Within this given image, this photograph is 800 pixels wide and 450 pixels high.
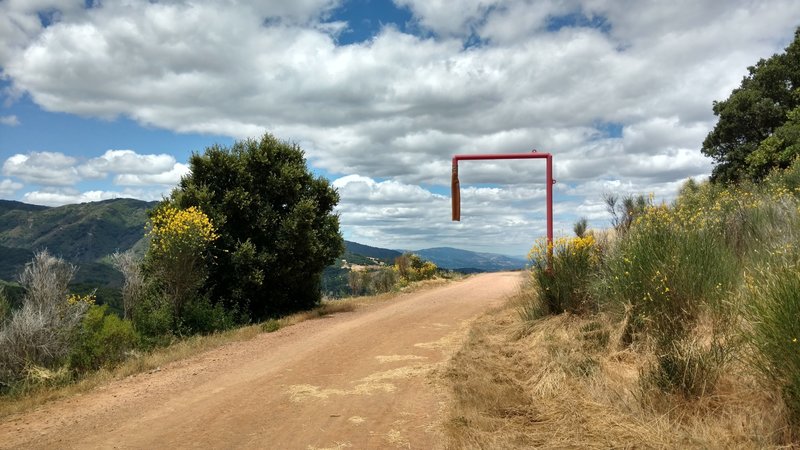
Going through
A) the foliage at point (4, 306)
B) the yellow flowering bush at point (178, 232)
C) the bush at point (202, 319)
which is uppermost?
the yellow flowering bush at point (178, 232)

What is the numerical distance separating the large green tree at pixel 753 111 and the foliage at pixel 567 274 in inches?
804

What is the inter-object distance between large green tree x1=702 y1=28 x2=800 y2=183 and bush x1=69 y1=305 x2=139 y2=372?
89.4 feet

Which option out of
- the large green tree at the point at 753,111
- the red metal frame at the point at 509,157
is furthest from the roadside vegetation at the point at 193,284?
the large green tree at the point at 753,111

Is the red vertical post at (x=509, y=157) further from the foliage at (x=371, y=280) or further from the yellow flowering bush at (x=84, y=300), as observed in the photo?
the foliage at (x=371, y=280)

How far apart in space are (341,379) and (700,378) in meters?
4.97

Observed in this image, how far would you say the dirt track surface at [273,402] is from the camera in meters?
5.95

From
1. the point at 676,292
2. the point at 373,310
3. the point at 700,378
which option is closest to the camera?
the point at 700,378

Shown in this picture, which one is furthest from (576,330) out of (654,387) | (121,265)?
(121,265)

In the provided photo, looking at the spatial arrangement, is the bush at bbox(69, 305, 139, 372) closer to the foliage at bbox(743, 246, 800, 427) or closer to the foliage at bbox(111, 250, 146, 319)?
the foliage at bbox(111, 250, 146, 319)

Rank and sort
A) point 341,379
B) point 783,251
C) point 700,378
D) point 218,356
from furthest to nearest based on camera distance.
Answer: point 218,356
point 341,379
point 783,251
point 700,378

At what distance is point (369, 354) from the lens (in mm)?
9922

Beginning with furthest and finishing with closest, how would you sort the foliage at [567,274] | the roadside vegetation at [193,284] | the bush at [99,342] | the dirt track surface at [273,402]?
the bush at [99,342] → the roadside vegetation at [193,284] → the foliage at [567,274] → the dirt track surface at [273,402]

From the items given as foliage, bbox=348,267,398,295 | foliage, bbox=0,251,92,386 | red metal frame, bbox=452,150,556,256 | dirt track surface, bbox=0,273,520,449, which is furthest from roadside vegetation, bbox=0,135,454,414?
foliage, bbox=348,267,398,295

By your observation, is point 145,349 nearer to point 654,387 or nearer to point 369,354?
point 369,354
